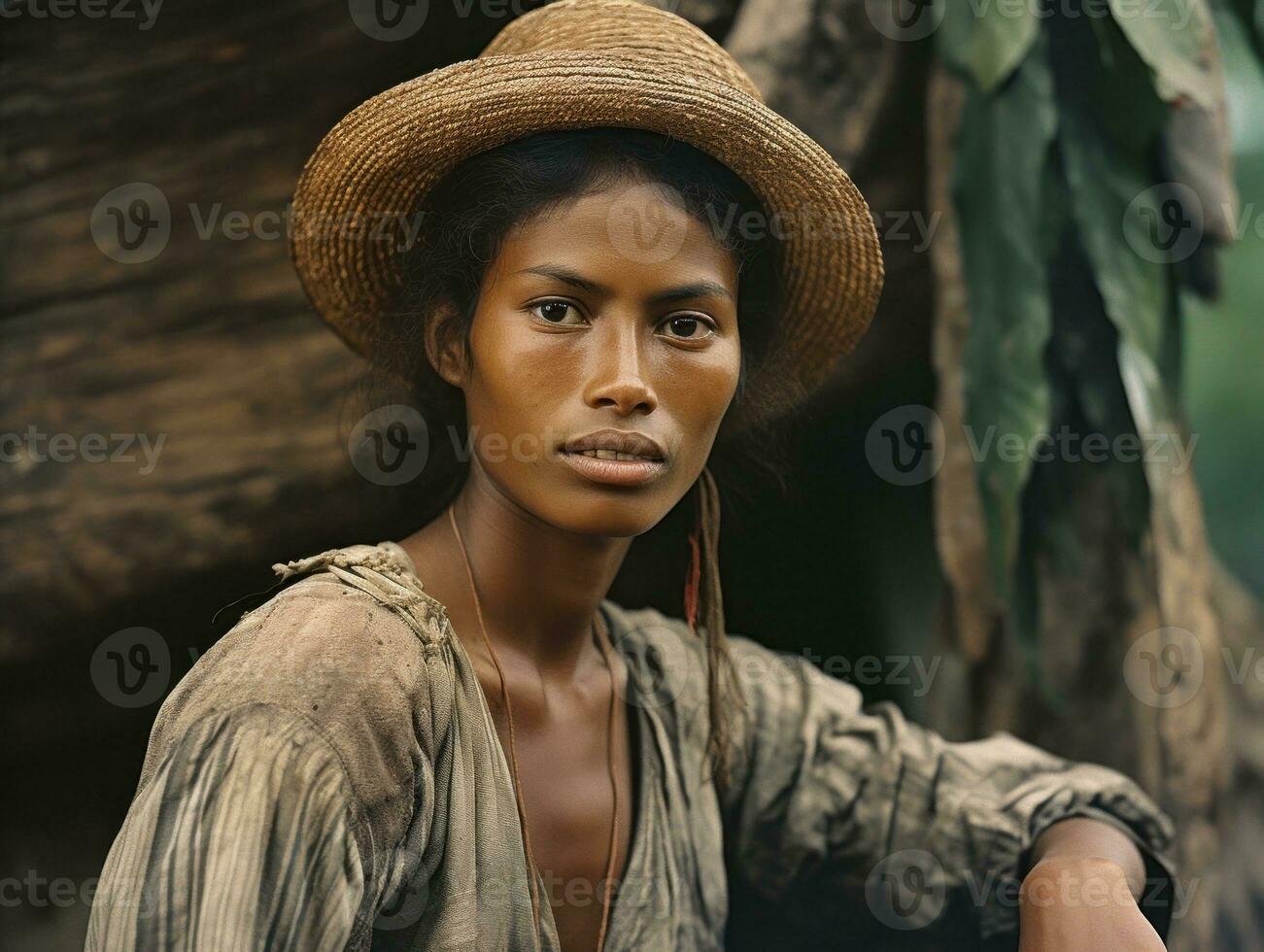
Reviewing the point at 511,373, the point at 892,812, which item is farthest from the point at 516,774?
the point at 892,812

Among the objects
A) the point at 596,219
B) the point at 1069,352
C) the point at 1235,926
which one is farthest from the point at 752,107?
the point at 1235,926

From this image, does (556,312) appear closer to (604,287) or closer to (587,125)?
(604,287)

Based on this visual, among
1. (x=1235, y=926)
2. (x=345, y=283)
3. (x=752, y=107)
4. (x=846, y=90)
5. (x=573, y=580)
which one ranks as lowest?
(x=1235, y=926)

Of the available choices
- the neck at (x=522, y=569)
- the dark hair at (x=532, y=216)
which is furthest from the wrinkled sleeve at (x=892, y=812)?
the neck at (x=522, y=569)

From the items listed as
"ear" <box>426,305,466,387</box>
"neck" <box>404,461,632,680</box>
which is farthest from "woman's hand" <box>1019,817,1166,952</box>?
"ear" <box>426,305,466,387</box>

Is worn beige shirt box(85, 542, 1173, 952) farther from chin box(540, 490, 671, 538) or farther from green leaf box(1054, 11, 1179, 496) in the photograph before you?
green leaf box(1054, 11, 1179, 496)

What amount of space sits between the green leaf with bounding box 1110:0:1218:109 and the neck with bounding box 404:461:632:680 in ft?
4.61

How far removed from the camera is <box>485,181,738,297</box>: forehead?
1628 mm

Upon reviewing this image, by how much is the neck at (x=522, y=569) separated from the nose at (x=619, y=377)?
23 centimetres

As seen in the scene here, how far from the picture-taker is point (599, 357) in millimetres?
1613

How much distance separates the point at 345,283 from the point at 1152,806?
142 cm

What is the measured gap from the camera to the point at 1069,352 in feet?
8.37

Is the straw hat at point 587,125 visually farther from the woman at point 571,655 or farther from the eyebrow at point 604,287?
the eyebrow at point 604,287

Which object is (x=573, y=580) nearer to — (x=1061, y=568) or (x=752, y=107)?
(x=752, y=107)
